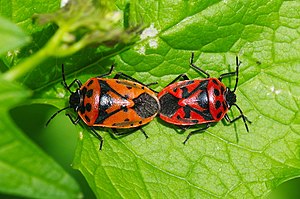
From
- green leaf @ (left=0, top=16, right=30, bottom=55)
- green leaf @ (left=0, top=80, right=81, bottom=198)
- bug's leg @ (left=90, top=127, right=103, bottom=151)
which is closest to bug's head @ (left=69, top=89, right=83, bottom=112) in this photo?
bug's leg @ (left=90, top=127, right=103, bottom=151)

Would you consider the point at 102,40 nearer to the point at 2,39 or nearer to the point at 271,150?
the point at 2,39

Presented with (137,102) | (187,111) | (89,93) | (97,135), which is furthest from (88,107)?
(187,111)

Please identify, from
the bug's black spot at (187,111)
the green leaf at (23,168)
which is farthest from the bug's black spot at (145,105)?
the green leaf at (23,168)

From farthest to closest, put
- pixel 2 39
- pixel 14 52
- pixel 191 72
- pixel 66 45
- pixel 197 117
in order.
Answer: pixel 197 117
pixel 191 72
pixel 14 52
pixel 66 45
pixel 2 39

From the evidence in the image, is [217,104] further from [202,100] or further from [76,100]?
[76,100]

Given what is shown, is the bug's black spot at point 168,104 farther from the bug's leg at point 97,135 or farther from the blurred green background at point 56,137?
the blurred green background at point 56,137

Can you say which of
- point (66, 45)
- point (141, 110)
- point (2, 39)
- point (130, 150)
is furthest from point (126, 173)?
point (2, 39)

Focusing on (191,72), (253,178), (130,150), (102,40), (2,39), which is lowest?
(253,178)
